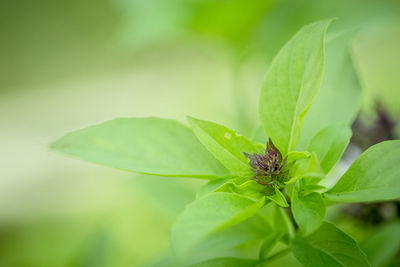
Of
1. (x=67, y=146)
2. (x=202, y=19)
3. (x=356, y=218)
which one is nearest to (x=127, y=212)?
(x=202, y=19)

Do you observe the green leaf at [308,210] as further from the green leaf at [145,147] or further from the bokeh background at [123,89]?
the bokeh background at [123,89]

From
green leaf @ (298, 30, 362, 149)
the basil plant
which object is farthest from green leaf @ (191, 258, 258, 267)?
green leaf @ (298, 30, 362, 149)

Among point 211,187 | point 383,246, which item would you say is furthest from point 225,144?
point 383,246

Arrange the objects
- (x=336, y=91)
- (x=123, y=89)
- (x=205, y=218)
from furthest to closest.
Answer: (x=123, y=89) < (x=336, y=91) < (x=205, y=218)

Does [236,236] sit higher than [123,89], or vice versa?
[123,89]

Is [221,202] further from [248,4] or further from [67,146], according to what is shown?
[248,4]

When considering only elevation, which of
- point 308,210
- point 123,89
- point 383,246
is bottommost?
point 383,246

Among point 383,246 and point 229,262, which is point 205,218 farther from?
point 383,246
